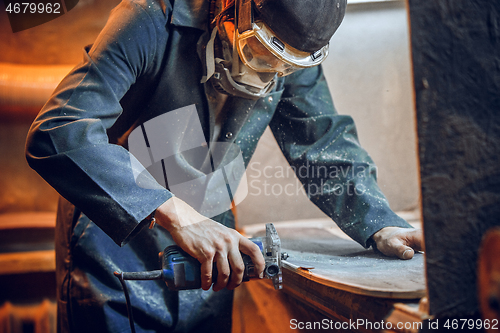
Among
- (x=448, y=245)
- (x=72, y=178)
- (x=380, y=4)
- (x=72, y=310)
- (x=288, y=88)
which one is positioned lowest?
(x=72, y=310)

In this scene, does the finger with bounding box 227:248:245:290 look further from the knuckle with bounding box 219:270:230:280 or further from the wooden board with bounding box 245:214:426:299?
Answer: the wooden board with bounding box 245:214:426:299

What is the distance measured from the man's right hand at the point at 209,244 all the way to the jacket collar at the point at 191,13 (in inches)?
21.7

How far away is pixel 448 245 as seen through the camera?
545mm

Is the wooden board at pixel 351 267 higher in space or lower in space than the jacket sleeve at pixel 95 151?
lower

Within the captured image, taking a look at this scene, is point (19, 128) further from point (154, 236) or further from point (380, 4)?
point (380, 4)

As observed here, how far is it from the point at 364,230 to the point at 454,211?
637mm

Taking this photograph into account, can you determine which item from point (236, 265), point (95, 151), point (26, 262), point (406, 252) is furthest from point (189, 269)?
point (26, 262)

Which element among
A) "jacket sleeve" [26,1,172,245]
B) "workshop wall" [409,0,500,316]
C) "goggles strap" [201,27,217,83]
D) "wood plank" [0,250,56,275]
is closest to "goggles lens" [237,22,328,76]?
"goggles strap" [201,27,217,83]

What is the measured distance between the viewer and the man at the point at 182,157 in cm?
85

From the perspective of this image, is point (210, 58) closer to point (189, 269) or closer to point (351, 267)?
point (189, 269)

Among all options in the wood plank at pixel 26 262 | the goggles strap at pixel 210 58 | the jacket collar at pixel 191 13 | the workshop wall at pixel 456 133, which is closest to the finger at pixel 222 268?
the workshop wall at pixel 456 133

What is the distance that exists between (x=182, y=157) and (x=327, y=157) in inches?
22.4

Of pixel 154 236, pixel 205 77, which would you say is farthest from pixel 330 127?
pixel 154 236

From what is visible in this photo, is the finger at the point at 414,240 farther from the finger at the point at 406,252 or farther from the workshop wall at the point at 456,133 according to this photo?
the workshop wall at the point at 456,133
